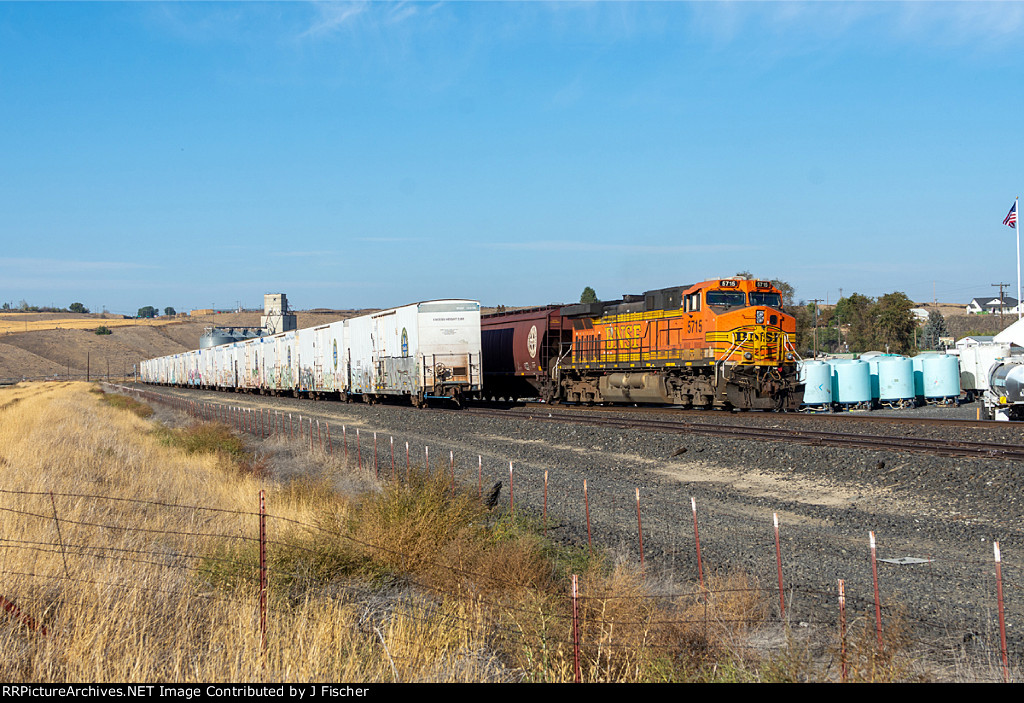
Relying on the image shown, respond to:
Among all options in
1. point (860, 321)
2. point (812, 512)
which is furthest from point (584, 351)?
point (860, 321)

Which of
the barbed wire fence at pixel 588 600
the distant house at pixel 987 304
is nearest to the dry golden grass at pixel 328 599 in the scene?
the barbed wire fence at pixel 588 600

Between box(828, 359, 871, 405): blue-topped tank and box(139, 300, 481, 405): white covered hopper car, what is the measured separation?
614 inches

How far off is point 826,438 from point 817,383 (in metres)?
18.6

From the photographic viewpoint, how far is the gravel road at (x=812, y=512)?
744 centimetres

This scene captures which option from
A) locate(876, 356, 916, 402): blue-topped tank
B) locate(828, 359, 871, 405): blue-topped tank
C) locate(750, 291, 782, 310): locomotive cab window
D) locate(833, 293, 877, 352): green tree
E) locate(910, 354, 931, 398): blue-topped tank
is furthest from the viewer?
locate(833, 293, 877, 352): green tree

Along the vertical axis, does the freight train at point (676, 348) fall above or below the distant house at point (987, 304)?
below

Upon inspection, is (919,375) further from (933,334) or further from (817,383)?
(933,334)

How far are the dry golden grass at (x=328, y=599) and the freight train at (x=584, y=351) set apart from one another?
44.7 ft

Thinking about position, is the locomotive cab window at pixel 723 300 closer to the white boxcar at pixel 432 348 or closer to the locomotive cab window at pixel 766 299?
the locomotive cab window at pixel 766 299

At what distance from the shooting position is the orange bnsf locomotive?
2284 centimetres

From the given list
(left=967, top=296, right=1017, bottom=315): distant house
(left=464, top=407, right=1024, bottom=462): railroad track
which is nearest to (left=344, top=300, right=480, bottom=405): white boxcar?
(left=464, top=407, right=1024, bottom=462): railroad track

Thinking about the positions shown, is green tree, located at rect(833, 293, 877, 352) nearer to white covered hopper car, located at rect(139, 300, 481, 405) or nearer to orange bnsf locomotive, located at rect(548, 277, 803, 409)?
white covered hopper car, located at rect(139, 300, 481, 405)

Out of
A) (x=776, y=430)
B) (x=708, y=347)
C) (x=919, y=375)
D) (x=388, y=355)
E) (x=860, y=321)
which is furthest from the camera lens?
(x=860, y=321)

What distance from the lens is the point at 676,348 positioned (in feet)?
80.1
